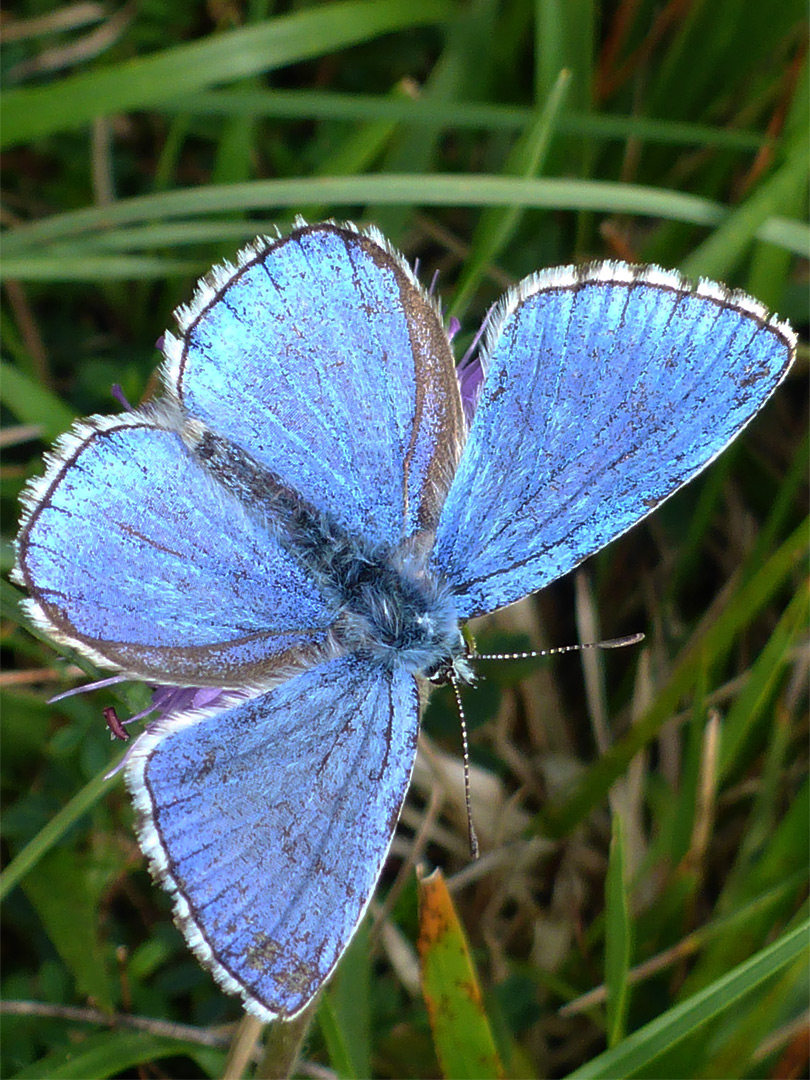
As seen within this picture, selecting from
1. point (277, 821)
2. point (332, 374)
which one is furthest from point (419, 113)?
point (277, 821)

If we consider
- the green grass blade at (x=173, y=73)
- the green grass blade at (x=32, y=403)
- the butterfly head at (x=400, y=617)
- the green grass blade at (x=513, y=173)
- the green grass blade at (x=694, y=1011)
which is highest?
the green grass blade at (x=173, y=73)

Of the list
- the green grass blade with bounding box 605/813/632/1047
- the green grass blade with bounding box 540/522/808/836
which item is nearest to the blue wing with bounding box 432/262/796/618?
the green grass blade with bounding box 605/813/632/1047

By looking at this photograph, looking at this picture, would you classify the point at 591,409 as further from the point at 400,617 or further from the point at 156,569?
the point at 156,569

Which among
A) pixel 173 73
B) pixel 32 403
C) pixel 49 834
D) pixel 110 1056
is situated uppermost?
pixel 173 73

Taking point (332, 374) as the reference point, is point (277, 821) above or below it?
below

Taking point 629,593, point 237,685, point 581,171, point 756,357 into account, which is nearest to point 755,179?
point 581,171

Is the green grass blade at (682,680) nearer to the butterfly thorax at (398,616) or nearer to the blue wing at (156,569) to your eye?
the butterfly thorax at (398,616)

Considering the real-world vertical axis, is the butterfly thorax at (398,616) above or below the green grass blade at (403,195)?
below

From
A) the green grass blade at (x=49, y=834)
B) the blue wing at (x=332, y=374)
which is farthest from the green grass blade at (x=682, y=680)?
the green grass blade at (x=49, y=834)
